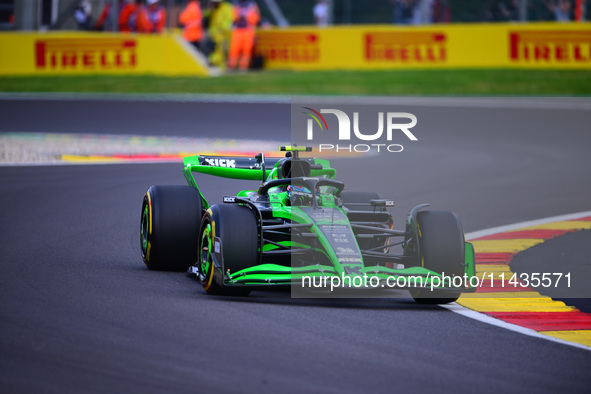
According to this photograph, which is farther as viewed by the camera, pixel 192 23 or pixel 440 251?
pixel 192 23

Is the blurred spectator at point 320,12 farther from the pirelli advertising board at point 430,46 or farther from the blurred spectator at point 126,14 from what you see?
the blurred spectator at point 126,14

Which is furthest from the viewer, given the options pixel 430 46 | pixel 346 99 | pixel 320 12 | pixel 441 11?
pixel 320 12

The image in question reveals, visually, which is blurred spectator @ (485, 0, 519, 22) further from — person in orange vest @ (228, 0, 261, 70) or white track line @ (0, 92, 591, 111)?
person in orange vest @ (228, 0, 261, 70)

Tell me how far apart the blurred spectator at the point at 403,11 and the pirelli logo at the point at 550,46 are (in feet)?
9.88

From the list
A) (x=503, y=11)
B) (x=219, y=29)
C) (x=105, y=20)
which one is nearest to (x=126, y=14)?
(x=105, y=20)

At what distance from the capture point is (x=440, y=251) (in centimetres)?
712

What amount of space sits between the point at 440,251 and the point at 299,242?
0.94 metres

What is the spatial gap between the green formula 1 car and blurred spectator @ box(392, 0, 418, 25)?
2052 cm

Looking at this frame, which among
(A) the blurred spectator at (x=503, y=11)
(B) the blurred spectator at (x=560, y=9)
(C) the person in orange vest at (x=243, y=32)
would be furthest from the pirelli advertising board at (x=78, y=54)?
(B) the blurred spectator at (x=560, y=9)

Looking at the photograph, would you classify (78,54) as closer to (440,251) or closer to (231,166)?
(231,166)

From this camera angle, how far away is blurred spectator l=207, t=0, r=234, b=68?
27844mm

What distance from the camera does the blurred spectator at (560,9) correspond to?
2653 cm

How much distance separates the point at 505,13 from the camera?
89.9 ft

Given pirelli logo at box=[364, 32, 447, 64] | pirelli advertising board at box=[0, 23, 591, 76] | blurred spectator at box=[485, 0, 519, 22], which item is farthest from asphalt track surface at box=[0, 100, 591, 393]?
blurred spectator at box=[485, 0, 519, 22]
